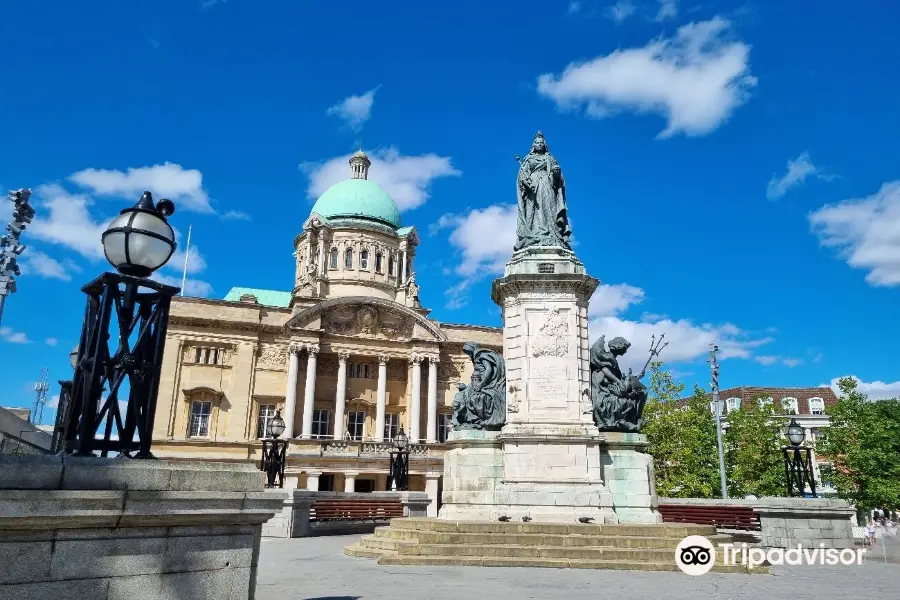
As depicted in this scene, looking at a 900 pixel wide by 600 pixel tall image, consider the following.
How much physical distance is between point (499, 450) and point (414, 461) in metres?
36.9

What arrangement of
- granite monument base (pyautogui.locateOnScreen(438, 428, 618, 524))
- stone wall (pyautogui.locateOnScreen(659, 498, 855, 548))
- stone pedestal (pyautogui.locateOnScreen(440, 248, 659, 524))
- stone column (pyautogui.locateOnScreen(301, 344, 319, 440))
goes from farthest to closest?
stone column (pyautogui.locateOnScreen(301, 344, 319, 440)) → stone wall (pyautogui.locateOnScreen(659, 498, 855, 548)) → stone pedestal (pyautogui.locateOnScreen(440, 248, 659, 524)) → granite monument base (pyautogui.locateOnScreen(438, 428, 618, 524))

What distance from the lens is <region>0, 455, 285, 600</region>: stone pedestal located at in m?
3.35

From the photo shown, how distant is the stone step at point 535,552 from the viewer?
424 inches

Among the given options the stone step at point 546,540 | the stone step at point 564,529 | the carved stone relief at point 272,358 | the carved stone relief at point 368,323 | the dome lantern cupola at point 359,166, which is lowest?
the stone step at point 546,540

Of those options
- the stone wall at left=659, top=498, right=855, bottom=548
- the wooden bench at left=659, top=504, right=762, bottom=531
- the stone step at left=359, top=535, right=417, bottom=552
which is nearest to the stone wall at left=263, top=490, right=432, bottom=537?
the stone step at left=359, top=535, right=417, bottom=552

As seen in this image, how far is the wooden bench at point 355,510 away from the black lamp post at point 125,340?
18.0 metres

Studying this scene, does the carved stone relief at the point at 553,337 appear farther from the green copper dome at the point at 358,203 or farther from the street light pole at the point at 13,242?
the green copper dome at the point at 358,203

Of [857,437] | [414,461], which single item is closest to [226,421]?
[414,461]

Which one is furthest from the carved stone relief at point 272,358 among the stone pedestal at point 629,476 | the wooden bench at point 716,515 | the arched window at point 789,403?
the arched window at point 789,403

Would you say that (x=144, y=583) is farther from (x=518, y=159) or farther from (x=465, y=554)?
(x=518, y=159)

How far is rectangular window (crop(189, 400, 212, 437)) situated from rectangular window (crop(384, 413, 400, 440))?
567 inches

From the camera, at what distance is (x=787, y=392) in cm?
6644

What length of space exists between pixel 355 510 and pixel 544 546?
42.9ft

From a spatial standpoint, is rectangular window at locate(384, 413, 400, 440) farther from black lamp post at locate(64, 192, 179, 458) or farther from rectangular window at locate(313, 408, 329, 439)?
black lamp post at locate(64, 192, 179, 458)
